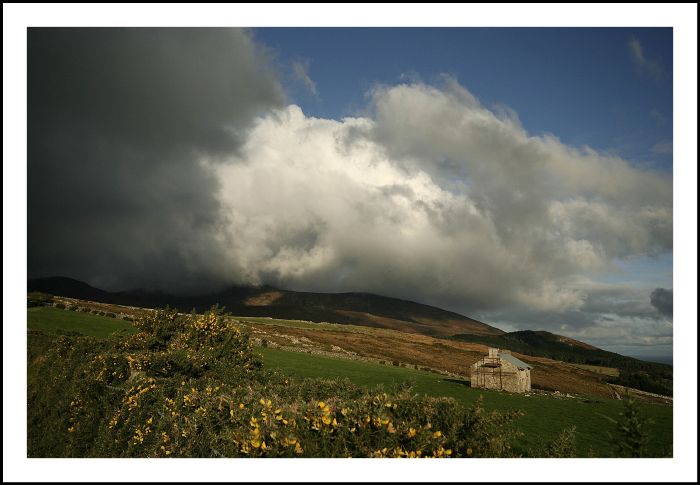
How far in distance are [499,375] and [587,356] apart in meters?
77.4

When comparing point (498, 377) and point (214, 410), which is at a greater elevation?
point (214, 410)

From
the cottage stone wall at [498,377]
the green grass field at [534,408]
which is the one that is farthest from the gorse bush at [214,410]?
the cottage stone wall at [498,377]

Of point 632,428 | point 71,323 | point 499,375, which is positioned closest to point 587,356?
point 499,375

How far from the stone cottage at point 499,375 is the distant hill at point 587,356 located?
21195mm

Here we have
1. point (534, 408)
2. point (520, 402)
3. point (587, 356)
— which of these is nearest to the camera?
point (534, 408)

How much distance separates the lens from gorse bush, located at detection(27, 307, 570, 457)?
4.32 meters

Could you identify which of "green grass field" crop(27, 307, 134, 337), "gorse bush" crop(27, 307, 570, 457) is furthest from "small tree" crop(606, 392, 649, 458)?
"green grass field" crop(27, 307, 134, 337)

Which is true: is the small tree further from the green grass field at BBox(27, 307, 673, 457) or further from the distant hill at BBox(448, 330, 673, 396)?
the distant hill at BBox(448, 330, 673, 396)

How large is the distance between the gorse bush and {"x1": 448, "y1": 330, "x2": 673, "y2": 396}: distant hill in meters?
44.3

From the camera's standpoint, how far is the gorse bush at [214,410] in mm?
4324

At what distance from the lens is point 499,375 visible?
26.6m

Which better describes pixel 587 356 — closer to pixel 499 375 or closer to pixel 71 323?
pixel 499 375

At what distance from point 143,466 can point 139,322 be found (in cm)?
956

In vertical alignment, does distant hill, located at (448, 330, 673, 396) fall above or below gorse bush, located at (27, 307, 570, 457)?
below
